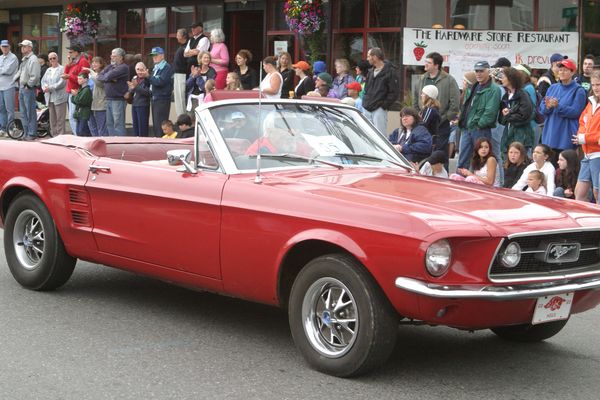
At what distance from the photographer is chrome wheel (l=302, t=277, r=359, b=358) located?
17.3 ft

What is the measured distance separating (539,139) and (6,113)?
12.8 m

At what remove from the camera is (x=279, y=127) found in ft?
21.4

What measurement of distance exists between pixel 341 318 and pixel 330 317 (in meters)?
0.07

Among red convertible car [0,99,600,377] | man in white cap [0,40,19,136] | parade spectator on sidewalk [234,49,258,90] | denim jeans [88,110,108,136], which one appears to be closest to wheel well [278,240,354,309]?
red convertible car [0,99,600,377]

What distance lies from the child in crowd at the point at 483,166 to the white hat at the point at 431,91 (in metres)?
0.99

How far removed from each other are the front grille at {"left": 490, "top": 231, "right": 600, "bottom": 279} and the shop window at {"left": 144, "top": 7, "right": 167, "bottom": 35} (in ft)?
64.0

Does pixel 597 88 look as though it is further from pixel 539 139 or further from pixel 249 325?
pixel 249 325

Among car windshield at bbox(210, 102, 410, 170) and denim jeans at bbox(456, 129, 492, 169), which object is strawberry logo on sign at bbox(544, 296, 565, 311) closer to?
car windshield at bbox(210, 102, 410, 170)

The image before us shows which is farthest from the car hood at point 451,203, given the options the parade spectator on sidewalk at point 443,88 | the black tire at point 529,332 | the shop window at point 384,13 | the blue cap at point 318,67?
the shop window at point 384,13

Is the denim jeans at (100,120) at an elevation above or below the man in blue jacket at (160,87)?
below

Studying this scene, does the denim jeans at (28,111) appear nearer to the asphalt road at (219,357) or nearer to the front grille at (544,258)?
the asphalt road at (219,357)

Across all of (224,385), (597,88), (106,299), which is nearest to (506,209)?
(224,385)

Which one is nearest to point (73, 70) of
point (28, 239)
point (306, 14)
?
point (306, 14)

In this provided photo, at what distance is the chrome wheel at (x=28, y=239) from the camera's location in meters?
7.43
